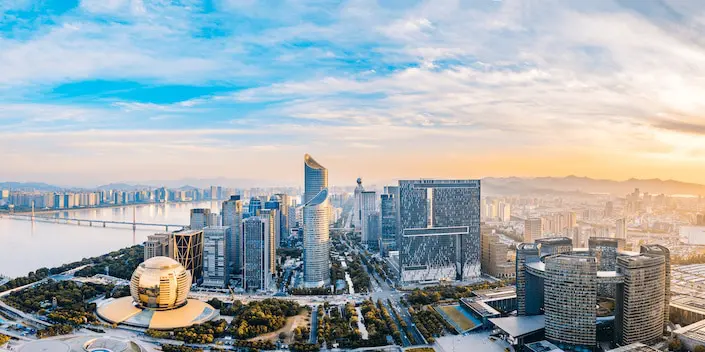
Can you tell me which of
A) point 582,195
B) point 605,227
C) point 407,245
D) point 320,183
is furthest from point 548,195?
point 407,245

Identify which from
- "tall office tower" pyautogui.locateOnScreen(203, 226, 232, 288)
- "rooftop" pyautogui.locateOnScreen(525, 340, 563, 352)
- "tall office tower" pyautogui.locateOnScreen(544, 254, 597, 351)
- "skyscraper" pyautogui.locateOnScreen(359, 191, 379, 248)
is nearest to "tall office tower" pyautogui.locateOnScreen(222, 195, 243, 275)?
"tall office tower" pyautogui.locateOnScreen(203, 226, 232, 288)

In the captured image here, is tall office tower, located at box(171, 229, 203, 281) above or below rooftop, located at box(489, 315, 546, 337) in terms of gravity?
above

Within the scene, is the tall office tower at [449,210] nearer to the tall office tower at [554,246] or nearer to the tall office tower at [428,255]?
the tall office tower at [428,255]

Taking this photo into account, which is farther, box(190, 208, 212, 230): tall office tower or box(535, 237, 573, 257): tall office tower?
box(190, 208, 212, 230): tall office tower

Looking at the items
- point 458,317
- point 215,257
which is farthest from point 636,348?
point 215,257

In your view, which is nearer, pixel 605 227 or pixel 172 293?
pixel 172 293

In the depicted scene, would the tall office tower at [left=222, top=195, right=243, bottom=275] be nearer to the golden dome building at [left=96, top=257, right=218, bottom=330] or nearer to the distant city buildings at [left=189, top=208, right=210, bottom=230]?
the distant city buildings at [left=189, top=208, right=210, bottom=230]

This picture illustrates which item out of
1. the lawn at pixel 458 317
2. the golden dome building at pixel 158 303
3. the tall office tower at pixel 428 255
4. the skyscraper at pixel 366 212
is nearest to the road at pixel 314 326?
the golden dome building at pixel 158 303

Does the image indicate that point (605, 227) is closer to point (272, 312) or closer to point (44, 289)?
point (272, 312)
